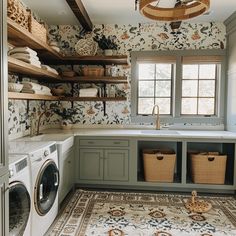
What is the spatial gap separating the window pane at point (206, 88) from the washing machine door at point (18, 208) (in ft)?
10.5

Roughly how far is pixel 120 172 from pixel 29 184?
175 centimetres

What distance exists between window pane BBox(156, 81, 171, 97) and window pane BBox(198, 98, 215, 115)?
541 mm

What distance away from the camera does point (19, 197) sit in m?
1.88

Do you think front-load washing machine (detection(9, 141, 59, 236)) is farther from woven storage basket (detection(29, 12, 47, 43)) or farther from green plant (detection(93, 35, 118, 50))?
green plant (detection(93, 35, 118, 50))

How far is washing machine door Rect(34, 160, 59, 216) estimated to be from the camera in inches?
86.7

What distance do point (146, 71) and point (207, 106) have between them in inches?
45.6

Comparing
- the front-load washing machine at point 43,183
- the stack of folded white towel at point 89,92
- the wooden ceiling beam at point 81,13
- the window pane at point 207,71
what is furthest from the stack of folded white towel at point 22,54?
the window pane at point 207,71

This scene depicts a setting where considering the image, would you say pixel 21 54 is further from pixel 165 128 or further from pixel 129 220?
pixel 165 128

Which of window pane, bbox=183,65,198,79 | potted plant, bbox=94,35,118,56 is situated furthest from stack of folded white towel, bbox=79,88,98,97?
window pane, bbox=183,65,198,79

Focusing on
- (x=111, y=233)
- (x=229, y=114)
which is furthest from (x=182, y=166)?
(x=111, y=233)

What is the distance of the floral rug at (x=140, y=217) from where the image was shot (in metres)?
2.50

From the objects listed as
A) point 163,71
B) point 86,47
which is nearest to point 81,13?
point 86,47

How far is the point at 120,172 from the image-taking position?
359 centimetres

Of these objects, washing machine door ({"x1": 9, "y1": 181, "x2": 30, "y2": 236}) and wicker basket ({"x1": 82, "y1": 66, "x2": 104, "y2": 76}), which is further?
wicker basket ({"x1": 82, "y1": 66, "x2": 104, "y2": 76})
